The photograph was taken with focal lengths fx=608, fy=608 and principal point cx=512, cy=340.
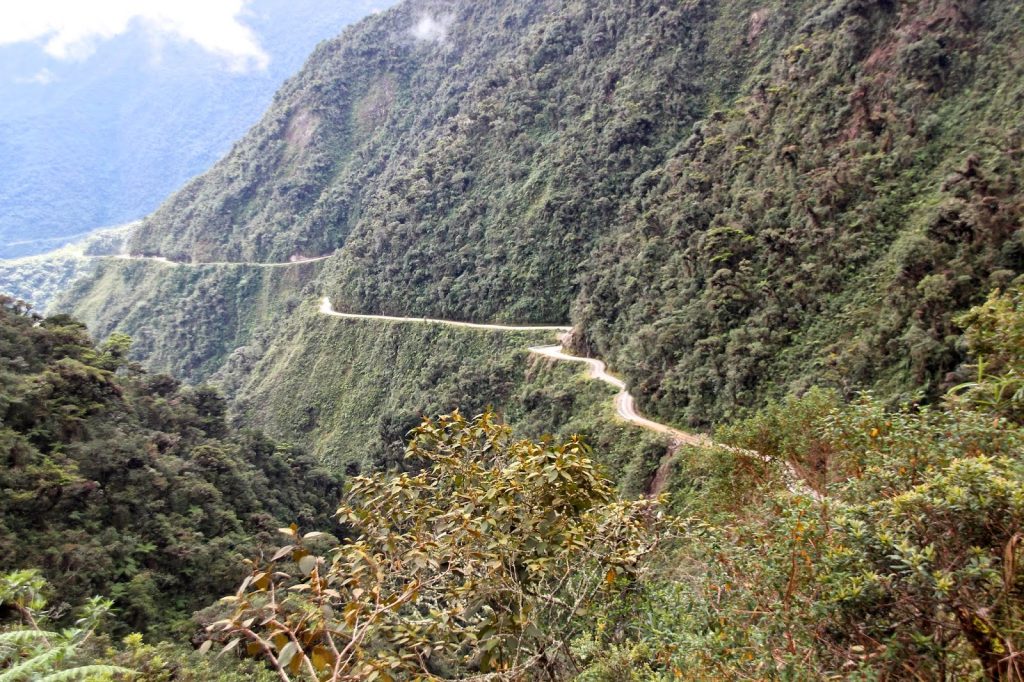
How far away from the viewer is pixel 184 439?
1157 inches

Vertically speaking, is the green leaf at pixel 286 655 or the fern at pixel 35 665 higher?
the green leaf at pixel 286 655

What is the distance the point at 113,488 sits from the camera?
21.2m

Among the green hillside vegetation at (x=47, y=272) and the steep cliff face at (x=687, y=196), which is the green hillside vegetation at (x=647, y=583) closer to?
the steep cliff face at (x=687, y=196)

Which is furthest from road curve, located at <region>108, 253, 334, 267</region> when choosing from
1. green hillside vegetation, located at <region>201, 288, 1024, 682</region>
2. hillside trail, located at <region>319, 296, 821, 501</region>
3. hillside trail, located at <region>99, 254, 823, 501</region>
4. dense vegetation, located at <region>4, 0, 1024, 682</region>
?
green hillside vegetation, located at <region>201, 288, 1024, 682</region>

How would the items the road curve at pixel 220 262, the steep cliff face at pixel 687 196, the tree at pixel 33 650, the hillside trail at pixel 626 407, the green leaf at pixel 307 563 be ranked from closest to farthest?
the green leaf at pixel 307 563
the tree at pixel 33 650
the steep cliff face at pixel 687 196
the hillside trail at pixel 626 407
the road curve at pixel 220 262

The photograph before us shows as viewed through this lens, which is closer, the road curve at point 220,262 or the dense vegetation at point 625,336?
the dense vegetation at point 625,336

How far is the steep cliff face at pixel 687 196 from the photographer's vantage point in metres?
23.5

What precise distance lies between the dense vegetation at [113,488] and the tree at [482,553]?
1592 cm

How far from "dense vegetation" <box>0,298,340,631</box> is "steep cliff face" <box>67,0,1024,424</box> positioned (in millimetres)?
20185

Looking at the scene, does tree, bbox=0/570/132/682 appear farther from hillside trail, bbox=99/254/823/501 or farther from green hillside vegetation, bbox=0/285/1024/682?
hillside trail, bbox=99/254/823/501

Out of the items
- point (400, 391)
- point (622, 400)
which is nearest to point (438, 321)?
point (400, 391)

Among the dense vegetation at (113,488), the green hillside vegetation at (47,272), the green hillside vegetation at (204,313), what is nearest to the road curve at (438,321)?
the green hillside vegetation at (204,313)

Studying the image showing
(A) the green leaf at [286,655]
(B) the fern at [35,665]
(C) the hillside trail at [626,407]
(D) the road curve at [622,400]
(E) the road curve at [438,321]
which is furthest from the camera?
(E) the road curve at [438,321]

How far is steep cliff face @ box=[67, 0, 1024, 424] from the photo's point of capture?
23.5 metres
